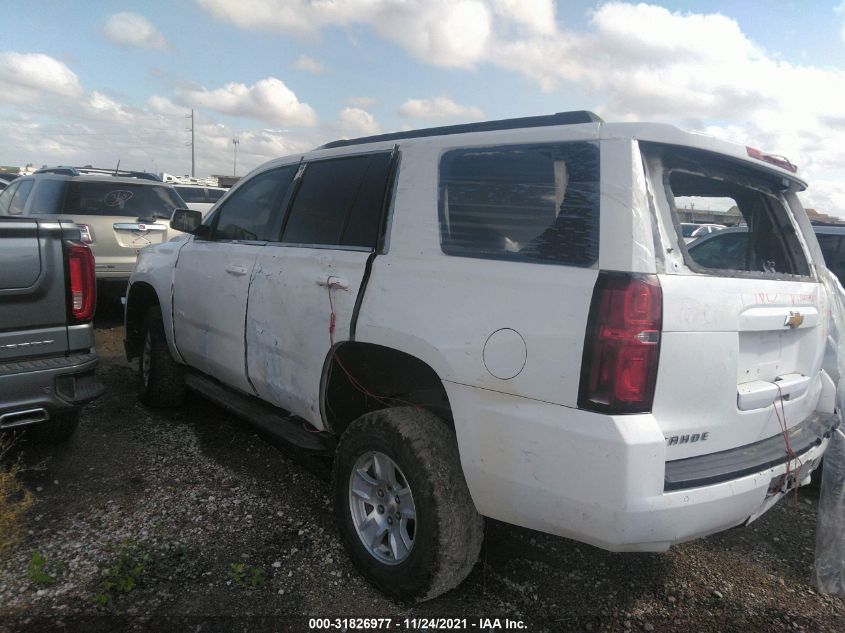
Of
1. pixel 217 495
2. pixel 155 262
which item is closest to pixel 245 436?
pixel 217 495

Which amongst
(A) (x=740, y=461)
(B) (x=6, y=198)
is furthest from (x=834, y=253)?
(B) (x=6, y=198)

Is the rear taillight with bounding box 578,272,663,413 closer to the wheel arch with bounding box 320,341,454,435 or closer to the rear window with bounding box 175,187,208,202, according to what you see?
the wheel arch with bounding box 320,341,454,435

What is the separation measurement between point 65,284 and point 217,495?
147cm

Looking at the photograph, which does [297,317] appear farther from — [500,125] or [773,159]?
[773,159]

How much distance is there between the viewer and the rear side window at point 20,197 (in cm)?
839

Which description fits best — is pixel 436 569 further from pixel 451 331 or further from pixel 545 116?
pixel 545 116

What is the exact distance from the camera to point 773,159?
2600 mm

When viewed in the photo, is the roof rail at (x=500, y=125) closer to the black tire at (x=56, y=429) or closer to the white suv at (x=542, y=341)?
the white suv at (x=542, y=341)

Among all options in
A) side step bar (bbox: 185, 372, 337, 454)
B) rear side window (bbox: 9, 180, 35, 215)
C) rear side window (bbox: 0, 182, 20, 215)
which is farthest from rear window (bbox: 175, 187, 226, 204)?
side step bar (bbox: 185, 372, 337, 454)

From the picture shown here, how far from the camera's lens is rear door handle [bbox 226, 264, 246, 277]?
3635 mm

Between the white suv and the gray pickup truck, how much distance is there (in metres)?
1.09

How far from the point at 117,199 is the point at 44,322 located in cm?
526

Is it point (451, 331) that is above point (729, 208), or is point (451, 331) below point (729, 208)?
below

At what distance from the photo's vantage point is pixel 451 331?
7.56 feet
